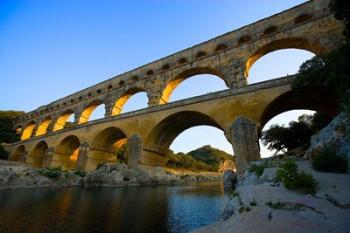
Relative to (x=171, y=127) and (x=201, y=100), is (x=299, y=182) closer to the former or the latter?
(x=201, y=100)

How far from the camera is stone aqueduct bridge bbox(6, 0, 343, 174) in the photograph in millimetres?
14945

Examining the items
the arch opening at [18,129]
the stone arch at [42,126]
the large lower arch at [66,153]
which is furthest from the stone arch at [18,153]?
the large lower arch at [66,153]

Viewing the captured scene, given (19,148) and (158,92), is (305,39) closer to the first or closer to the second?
(158,92)

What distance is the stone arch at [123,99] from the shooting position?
25.8 meters

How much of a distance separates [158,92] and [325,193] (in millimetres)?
19068

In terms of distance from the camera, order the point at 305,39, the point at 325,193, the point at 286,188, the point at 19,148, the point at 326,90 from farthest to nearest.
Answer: the point at 19,148 < the point at 305,39 < the point at 326,90 < the point at 286,188 < the point at 325,193

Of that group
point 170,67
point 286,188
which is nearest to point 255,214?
point 286,188

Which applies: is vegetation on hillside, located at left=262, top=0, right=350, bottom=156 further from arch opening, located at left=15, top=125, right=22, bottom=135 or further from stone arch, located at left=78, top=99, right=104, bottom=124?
arch opening, located at left=15, top=125, right=22, bottom=135

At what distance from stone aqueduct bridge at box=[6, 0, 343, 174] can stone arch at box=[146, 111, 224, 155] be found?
0.32ft

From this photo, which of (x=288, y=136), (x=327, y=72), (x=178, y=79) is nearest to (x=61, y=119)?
(x=178, y=79)

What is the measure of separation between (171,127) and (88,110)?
52.2ft

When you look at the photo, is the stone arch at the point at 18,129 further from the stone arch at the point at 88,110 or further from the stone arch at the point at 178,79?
the stone arch at the point at 178,79

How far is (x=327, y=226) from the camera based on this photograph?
3314 mm

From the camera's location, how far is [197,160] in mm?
65812
